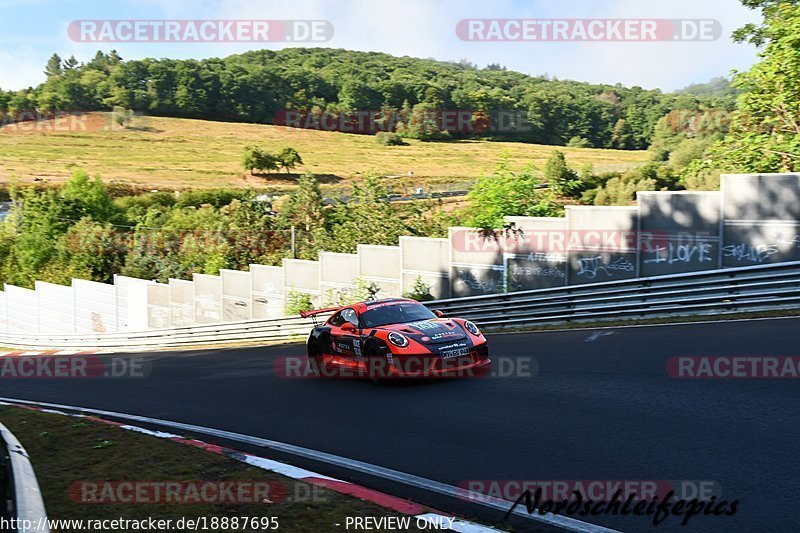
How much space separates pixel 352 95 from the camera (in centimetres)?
9950

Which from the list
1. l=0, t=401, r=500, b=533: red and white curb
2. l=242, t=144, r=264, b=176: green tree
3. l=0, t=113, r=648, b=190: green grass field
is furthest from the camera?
l=242, t=144, r=264, b=176: green tree

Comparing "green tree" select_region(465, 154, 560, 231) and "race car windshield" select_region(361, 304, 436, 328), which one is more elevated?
"green tree" select_region(465, 154, 560, 231)

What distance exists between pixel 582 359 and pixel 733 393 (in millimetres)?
3496

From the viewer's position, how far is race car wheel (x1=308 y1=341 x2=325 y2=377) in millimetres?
14309

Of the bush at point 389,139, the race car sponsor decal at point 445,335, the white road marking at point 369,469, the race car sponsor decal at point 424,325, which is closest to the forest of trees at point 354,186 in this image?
the race car sponsor decal at point 424,325

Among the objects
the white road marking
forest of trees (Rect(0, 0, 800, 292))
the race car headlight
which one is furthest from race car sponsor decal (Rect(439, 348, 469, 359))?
forest of trees (Rect(0, 0, 800, 292))

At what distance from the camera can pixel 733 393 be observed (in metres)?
9.12

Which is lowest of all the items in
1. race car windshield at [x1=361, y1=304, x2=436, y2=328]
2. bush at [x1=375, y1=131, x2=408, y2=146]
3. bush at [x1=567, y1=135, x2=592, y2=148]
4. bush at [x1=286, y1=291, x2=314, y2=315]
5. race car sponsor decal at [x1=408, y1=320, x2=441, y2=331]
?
bush at [x1=286, y1=291, x2=314, y2=315]

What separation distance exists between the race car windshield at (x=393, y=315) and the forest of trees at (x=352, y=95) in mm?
70548

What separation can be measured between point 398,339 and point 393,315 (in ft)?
4.11

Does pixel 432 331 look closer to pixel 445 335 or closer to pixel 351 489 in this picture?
pixel 445 335

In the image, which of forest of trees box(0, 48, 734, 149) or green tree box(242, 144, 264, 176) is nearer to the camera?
green tree box(242, 144, 264, 176)

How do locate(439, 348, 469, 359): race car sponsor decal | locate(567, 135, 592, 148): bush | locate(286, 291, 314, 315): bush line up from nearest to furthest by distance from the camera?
locate(439, 348, 469, 359): race car sponsor decal
locate(286, 291, 314, 315): bush
locate(567, 135, 592, 148): bush

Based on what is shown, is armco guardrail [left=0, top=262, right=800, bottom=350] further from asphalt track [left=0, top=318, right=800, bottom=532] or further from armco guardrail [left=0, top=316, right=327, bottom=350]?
armco guardrail [left=0, top=316, right=327, bottom=350]
